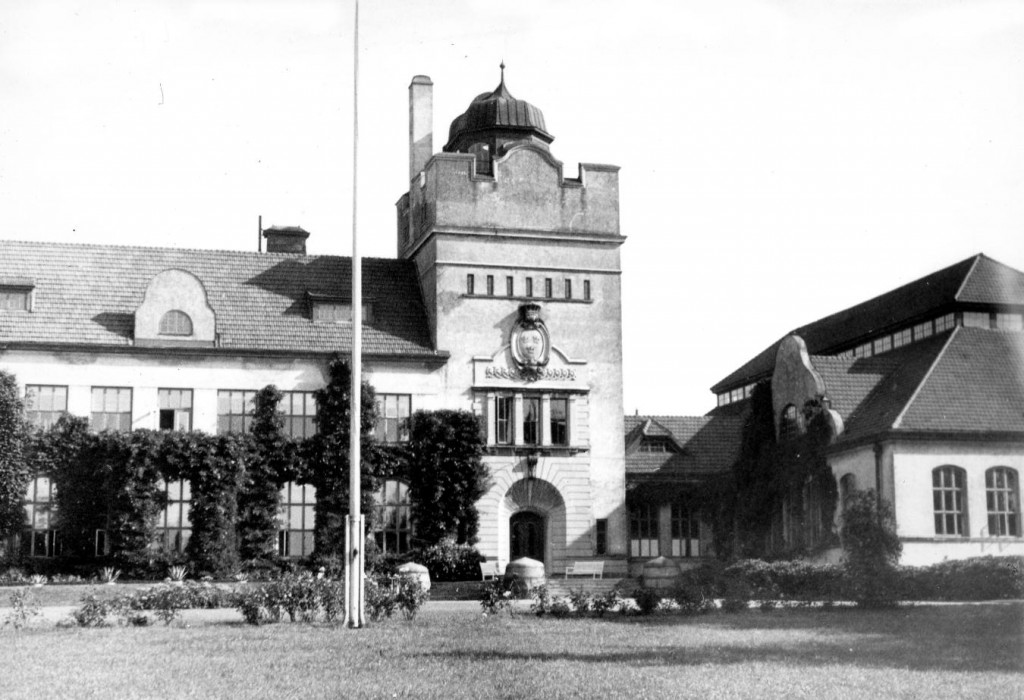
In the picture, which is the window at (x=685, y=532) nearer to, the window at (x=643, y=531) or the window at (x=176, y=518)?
the window at (x=643, y=531)

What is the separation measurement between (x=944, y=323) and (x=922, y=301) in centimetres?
232

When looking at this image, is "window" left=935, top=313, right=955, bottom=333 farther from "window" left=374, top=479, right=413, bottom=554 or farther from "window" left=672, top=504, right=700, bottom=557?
"window" left=374, top=479, right=413, bottom=554

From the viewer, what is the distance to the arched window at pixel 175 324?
45.4m

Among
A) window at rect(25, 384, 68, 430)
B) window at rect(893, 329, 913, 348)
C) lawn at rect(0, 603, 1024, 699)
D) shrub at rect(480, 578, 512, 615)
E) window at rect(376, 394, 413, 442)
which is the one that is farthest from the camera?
window at rect(893, 329, 913, 348)

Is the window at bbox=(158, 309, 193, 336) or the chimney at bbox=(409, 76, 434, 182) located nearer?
the window at bbox=(158, 309, 193, 336)

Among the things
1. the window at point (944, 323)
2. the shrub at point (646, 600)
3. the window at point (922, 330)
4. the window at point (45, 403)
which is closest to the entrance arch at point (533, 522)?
the window at point (922, 330)

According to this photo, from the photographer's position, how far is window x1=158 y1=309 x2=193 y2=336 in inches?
1788

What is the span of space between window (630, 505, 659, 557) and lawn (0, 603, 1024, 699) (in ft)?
73.5

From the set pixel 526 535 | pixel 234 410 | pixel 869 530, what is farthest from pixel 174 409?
pixel 869 530

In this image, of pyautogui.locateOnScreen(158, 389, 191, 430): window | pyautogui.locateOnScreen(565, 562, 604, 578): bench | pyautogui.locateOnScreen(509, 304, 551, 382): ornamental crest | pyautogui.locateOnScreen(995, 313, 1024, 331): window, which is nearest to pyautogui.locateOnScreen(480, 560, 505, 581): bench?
pyautogui.locateOnScreen(565, 562, 604, 578): bench

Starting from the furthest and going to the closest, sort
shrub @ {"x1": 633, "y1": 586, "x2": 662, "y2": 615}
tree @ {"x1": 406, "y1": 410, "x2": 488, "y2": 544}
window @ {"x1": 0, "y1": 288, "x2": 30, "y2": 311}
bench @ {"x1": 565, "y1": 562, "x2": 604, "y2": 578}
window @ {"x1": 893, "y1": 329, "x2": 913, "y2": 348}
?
window @ {"x1": 893, "y1": 329, "x2": 913, "y2": 348} < bench @ {"x1": 565, "y1": 562, "x2": 604, "y2": 578} < tree @ {"x1": 406, "y1": 410, "x2": 488, "y2": 544} < window @ {"x1": 0, "y1": 288, "x2": 30, "y2": 311} < shrub @ {"x1": 633, "y1": 586, "x2": 662, "y2": 615}

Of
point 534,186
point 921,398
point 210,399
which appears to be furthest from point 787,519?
point 210,399

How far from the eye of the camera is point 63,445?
42812mm

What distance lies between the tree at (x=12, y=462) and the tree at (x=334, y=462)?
885 centimetres
